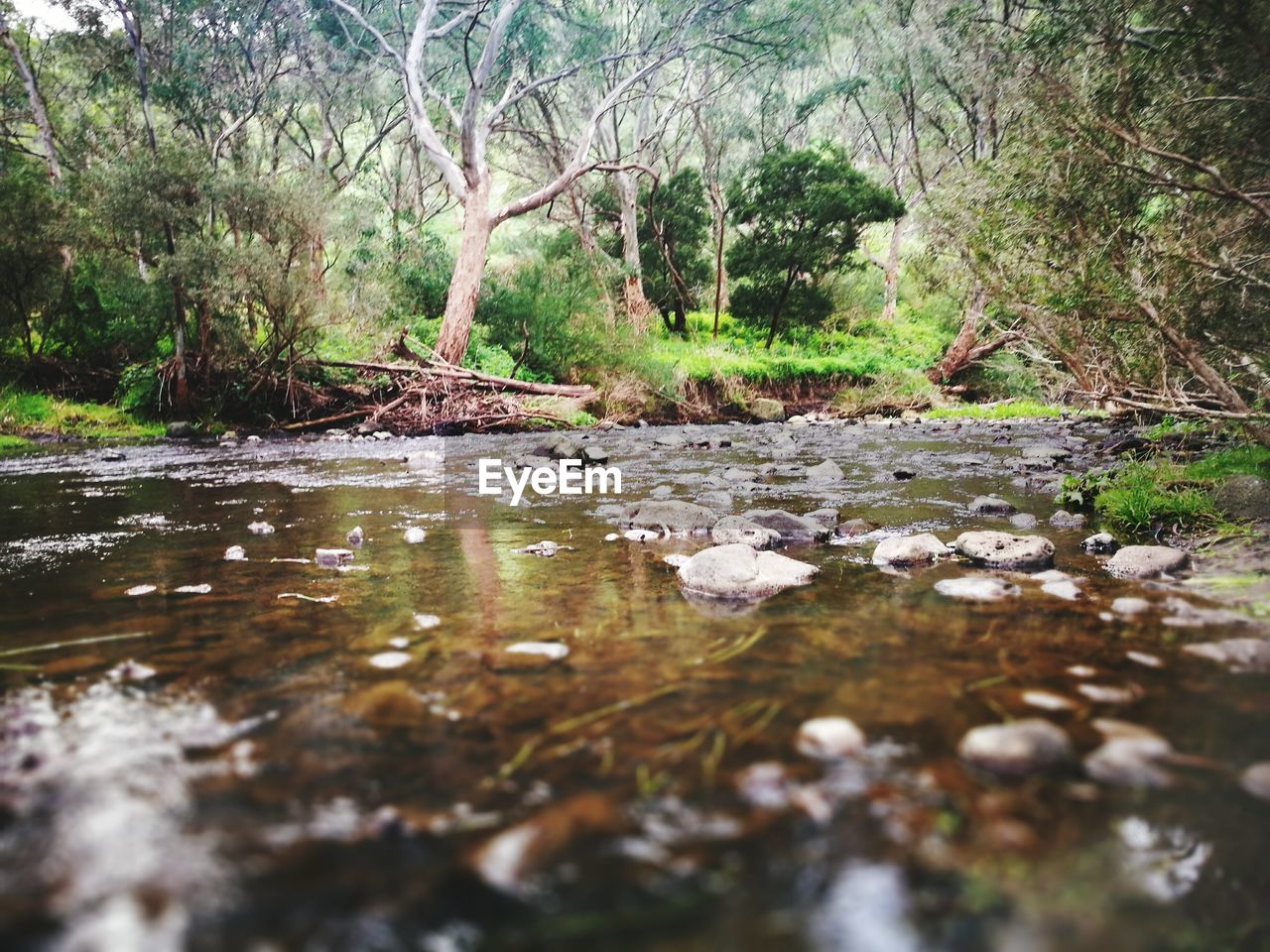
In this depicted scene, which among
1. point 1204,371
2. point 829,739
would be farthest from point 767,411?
point 829,739

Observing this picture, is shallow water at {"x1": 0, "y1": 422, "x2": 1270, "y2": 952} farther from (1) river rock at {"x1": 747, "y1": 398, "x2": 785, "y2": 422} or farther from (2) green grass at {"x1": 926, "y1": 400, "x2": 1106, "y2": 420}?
(2) green grass at {"x1": 926, "y1": 400, "x2": 1106, "y2": 420}

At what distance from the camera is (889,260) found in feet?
96.2

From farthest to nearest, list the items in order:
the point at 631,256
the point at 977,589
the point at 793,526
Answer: the point at 631,256, the point at 793,526, the point at 977,589

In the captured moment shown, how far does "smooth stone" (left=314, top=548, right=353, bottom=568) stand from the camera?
3.71 metres

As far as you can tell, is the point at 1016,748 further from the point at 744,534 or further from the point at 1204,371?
the point at 1204,371

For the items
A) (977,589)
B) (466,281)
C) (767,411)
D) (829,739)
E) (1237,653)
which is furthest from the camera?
(767,411)

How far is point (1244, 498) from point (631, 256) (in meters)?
21.3

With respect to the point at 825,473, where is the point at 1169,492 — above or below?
above

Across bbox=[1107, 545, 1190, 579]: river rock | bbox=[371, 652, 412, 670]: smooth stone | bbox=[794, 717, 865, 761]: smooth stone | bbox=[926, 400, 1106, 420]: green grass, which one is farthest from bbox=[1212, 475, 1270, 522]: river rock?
bbox=[926, 400, 1106, 420]: green grass

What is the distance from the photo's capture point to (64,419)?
1249 cm

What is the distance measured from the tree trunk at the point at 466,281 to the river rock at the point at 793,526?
494 inches

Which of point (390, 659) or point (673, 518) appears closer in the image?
point (390, 659)

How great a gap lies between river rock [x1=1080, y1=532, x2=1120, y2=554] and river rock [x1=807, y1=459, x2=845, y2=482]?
3.06 meters

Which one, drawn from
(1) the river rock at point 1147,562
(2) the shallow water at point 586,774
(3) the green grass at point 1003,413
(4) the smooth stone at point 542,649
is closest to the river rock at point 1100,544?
(1) the river rock at point 1147,562
